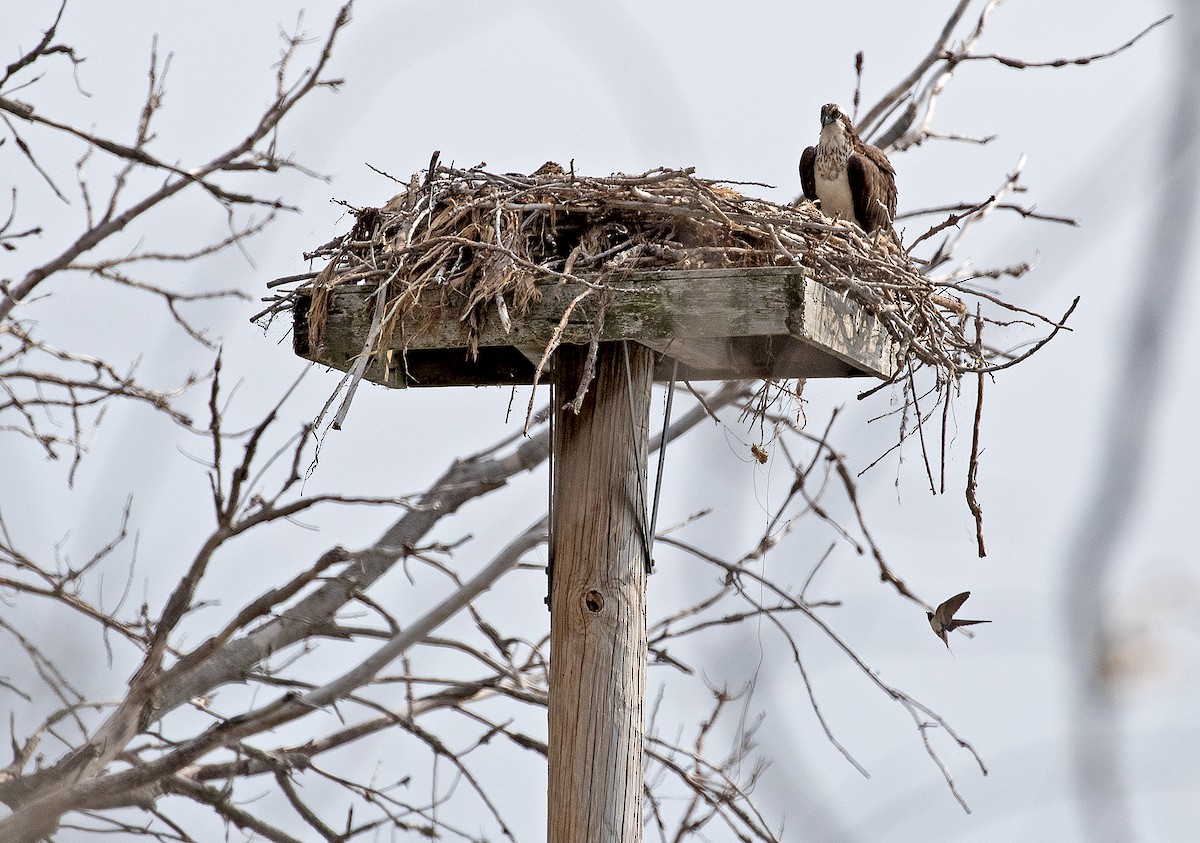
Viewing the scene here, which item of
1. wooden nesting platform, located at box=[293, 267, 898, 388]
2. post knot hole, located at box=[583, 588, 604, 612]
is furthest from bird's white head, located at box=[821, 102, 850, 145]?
post knot hole, located at box=[583, 588, 604, 612]

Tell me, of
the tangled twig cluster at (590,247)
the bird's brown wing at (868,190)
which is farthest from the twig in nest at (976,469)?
the bird's brown wing at (868,190)

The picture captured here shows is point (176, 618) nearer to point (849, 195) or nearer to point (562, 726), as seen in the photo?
point (562, 726)

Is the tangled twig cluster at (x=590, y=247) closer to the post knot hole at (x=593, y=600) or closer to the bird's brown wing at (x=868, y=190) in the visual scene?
the post knot hole at (x=593, y=600)

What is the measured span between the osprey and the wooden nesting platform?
940 mm

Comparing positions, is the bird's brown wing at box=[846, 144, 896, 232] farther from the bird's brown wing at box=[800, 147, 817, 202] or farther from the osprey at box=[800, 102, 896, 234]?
the bird's brown wing at box=[800, 147, 817, 202]

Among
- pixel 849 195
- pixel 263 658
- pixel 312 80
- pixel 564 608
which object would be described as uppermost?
pixel 312 80

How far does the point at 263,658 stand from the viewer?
234 inches

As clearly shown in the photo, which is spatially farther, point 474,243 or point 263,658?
point 263,658

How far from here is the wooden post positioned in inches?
125

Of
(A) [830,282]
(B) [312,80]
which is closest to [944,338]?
(A) [830,282]

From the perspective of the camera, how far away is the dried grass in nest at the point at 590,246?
3172 mm

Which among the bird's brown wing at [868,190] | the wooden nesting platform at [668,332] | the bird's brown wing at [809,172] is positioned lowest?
the wooden nesting platform at [668,332]

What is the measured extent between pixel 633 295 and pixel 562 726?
3.31 feet

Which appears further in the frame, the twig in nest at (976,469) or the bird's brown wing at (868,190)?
the bird's brown wing at (868,190)
